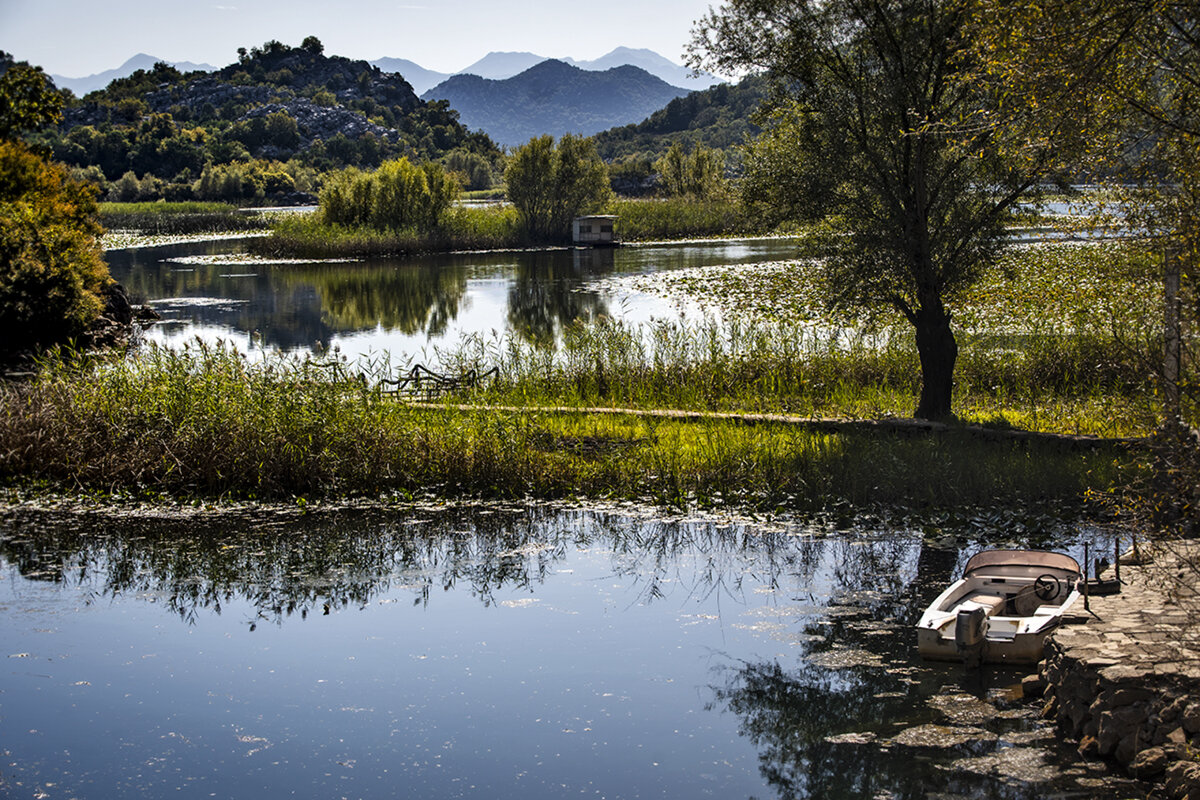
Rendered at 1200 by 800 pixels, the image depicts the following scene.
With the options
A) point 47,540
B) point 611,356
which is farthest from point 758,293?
point 47,540

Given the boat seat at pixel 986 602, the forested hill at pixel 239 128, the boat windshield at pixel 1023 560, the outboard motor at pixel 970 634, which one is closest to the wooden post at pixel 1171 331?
the boat windshield at pixel 1023 560

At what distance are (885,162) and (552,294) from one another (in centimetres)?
2054

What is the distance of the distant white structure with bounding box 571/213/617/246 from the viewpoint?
5712 cm

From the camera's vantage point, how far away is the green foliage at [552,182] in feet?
194

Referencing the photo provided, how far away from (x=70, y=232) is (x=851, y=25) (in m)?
21.0

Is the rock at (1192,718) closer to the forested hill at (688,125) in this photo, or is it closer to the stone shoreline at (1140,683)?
the stone shoreline at (1140,683)

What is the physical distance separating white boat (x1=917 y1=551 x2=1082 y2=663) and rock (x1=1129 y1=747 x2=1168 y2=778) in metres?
1.71

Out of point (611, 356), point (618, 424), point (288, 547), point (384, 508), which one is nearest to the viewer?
point (288, 547)

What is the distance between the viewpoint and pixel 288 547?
11.7m

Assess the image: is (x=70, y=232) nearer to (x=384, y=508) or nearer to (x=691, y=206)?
(x=384, y=508)

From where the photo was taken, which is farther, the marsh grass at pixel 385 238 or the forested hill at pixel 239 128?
the forested hill at pixel 239 128

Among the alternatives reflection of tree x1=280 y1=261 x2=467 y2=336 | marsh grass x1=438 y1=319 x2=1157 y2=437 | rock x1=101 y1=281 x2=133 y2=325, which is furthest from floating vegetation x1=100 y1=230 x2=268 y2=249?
marsh grass x1=438 y1=319 x2=1157 y2=437

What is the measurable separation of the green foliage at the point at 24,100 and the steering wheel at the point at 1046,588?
32877 millimetres

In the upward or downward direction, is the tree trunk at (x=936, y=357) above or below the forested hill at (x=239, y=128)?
below
